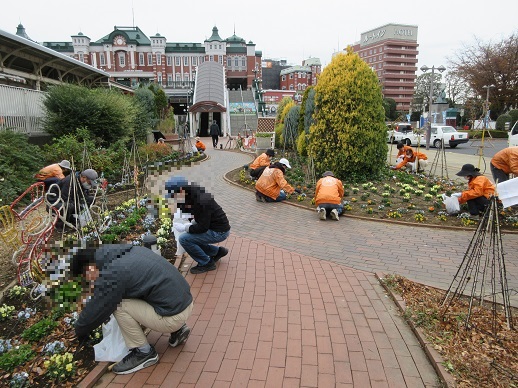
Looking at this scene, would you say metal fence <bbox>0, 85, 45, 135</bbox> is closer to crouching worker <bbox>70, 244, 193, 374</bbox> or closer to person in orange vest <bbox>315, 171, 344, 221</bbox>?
person in orange vest <bbox>315, 171, 344, 221</bbox>

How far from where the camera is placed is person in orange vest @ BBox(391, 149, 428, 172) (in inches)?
459

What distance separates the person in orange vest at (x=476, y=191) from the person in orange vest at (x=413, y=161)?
17.0 ft

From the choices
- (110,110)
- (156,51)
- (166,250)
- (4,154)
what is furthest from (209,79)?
(166,250)

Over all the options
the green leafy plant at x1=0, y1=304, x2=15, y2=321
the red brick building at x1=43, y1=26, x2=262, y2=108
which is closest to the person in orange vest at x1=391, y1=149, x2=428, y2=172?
the green leafy plant at x1=0, y1=304, x2=15, y2=321

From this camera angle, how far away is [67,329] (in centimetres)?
342

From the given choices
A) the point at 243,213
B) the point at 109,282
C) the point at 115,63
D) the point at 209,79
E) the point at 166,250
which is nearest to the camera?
the point at 109,282

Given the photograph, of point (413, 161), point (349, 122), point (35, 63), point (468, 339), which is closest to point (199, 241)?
point (468, 339)

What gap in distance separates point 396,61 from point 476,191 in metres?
99.6

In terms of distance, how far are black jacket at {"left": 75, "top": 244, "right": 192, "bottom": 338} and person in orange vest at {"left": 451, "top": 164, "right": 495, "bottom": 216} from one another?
5.80 meters

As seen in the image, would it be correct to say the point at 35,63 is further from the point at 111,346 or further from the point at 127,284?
the point at 127,284

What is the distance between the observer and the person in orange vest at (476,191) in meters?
6.46

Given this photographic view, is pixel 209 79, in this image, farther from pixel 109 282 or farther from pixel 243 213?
pixel 109 282

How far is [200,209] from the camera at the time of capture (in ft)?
14.0

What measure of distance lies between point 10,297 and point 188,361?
2335 mm
